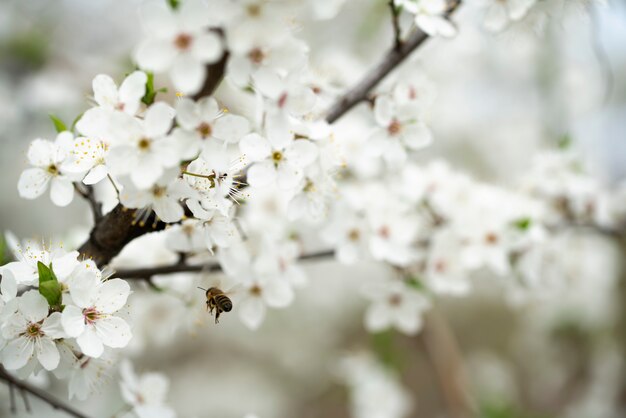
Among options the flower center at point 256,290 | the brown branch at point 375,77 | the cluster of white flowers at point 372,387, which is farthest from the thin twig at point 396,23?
the cluster of white flowers at point 372,387

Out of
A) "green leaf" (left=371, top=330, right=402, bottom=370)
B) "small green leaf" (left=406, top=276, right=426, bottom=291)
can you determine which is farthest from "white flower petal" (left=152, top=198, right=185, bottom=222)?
"green leaf" (left=371, top=330, right=402, bottom=370)

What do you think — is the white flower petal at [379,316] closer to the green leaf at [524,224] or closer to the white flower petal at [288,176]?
the green leaf at [524,224]

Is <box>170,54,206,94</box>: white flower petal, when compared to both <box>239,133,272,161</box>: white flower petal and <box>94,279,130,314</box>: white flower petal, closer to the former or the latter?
<box>239,133,272,161</box>: white flower petal

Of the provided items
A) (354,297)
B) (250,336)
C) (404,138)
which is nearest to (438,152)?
(354,297)

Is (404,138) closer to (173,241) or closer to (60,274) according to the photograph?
(173,241)

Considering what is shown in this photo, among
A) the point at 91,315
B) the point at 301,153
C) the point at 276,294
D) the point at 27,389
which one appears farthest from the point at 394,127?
the point at 27,389

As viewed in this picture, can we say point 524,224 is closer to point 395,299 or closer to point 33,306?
point 395,299

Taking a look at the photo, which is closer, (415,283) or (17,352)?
(17,352)
